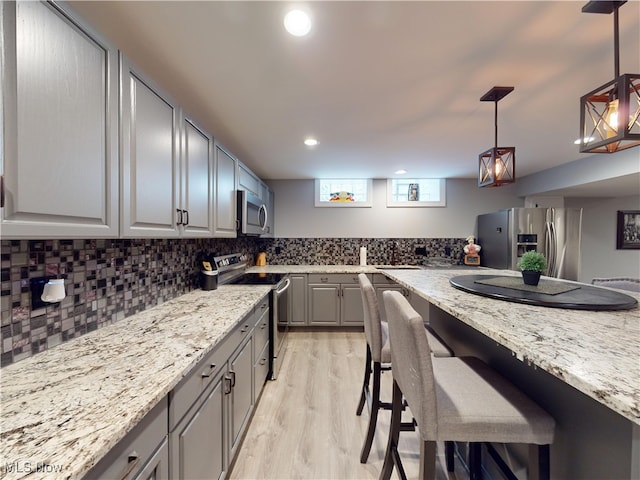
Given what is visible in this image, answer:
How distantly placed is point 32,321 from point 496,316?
5.85ft

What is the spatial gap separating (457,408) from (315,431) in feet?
4.26

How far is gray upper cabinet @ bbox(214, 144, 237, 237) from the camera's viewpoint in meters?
2.06

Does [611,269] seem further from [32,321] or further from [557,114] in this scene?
[32,321]

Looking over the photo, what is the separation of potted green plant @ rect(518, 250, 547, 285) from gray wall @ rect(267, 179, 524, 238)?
9.17ft

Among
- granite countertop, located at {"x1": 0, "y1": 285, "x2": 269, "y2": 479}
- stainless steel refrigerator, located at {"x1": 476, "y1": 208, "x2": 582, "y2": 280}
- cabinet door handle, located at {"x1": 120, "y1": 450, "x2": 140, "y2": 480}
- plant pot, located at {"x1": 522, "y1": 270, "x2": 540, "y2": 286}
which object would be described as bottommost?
cabinet door handle, located at {"x1": 120, "y1": 450, "x2": 140, "y2": 480}

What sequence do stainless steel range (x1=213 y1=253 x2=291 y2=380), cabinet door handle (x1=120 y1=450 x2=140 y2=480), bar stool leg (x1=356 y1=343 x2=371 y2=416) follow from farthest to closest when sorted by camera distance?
stainless steel range (x1=213 y1=253 x2=291 y2=380)
bar stool leg (x1=356 y1=343 x2=371 y2=416)
cabinet door handle (x1=120 y1=450 x2=140 y2=480)

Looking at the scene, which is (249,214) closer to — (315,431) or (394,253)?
(315,431)

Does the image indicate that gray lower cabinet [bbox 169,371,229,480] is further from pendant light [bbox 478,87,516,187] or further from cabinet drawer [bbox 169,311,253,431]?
pendant light [bbox 478,87,516,187]

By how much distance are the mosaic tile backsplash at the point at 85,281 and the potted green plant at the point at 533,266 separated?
225 cm

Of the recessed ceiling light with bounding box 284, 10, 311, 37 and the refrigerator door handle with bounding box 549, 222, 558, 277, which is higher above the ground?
the recessed ceiling light with bounding box 284, 10, 311, 37

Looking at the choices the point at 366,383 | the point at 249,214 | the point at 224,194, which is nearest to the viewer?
the point at 366,383

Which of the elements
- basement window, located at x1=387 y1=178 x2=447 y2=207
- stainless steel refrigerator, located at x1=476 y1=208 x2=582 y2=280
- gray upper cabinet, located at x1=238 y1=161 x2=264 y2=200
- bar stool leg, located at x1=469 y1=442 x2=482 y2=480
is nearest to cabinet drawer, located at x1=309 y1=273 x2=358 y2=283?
gray upper cabinet, located at x1=238 y1=161 x2=264 y2=200

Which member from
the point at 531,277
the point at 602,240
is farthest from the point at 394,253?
the point at 602,240

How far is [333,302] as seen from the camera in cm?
361
